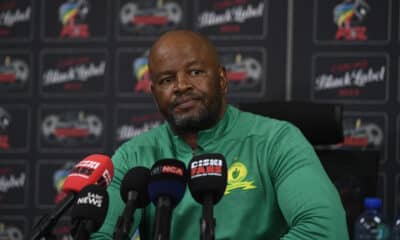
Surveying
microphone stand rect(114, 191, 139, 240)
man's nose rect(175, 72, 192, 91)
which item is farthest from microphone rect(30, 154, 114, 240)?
man's nose rect(175, 72, 192, 91)

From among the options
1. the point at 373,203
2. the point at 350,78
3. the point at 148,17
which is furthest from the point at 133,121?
the point at 373,203

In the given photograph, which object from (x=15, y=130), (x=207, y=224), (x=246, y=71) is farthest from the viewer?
(x=15, y=130)

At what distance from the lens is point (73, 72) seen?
141 inches

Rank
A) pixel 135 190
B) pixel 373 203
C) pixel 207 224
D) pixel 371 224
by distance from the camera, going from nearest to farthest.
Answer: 1. pixel 207 224
2. pixel 135 190
3. pixel 373 203
4. pixel 371 224

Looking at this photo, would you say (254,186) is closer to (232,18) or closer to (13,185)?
(232,18)

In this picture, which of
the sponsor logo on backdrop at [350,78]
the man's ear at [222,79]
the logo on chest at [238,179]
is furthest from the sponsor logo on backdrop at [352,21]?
the logo on chest at [238,179]

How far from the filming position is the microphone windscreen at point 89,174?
3.39 feet

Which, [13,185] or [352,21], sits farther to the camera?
[13,185]

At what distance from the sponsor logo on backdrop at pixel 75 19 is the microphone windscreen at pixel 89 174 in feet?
8.40

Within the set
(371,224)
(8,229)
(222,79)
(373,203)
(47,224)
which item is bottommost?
(8,229)

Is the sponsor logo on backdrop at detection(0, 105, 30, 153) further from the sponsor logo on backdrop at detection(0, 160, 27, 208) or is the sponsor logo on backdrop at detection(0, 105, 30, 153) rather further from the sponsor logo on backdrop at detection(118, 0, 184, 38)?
the sponsor logo on backdrop at detection(118, 0, 184, 38)

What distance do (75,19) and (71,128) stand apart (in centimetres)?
68

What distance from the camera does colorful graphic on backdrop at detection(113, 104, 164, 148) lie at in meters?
3.50

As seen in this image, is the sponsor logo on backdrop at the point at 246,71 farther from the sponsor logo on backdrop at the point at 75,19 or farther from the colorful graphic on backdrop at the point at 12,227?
the colorful graphic on backdrop at the point at 12,227
